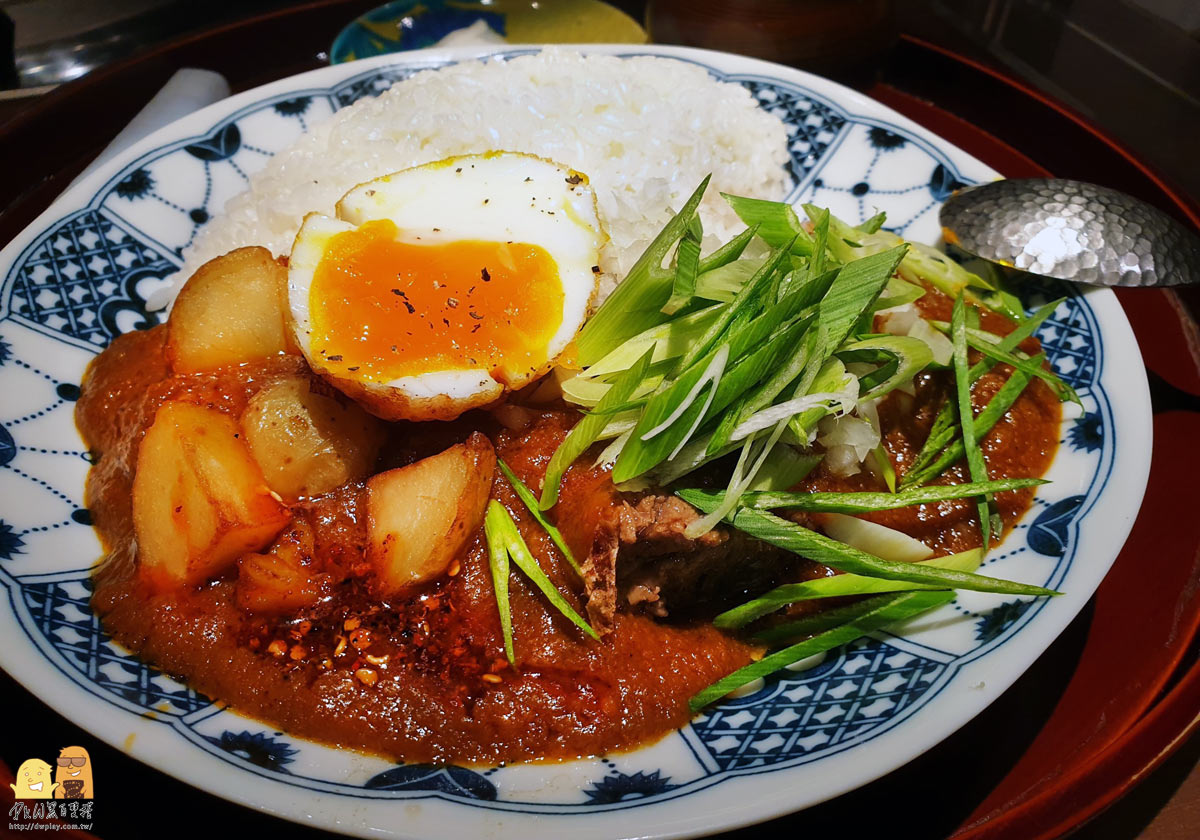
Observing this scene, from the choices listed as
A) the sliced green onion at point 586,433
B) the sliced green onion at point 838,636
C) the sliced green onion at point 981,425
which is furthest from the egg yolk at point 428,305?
the sliced green onion at point 981,425

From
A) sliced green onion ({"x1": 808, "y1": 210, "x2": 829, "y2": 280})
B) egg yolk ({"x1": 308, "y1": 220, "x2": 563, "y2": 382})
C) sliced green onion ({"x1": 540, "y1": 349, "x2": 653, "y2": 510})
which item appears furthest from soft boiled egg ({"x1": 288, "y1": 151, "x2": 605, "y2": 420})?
sliced green onion ({"x1": 808, "y1": 210, "x2": 829, "y2": 280})

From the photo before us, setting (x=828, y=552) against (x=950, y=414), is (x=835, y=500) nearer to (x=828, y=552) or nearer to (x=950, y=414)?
(x=828, y=552)

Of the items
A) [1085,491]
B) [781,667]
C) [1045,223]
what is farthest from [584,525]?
[1045,223]

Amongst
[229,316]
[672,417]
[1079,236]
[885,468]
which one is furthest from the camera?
[1079,236]

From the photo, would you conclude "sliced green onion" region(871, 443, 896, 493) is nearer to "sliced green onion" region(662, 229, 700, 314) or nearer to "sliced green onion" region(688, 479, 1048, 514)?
"sliced green onion" region(688, 479, 1048, 514)

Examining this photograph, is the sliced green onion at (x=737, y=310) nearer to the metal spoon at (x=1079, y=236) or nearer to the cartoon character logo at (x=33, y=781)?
the metal spoon at (x=1079, y=236)

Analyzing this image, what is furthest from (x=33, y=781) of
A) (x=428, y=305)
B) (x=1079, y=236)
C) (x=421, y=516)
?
(x=1079, y=236)
